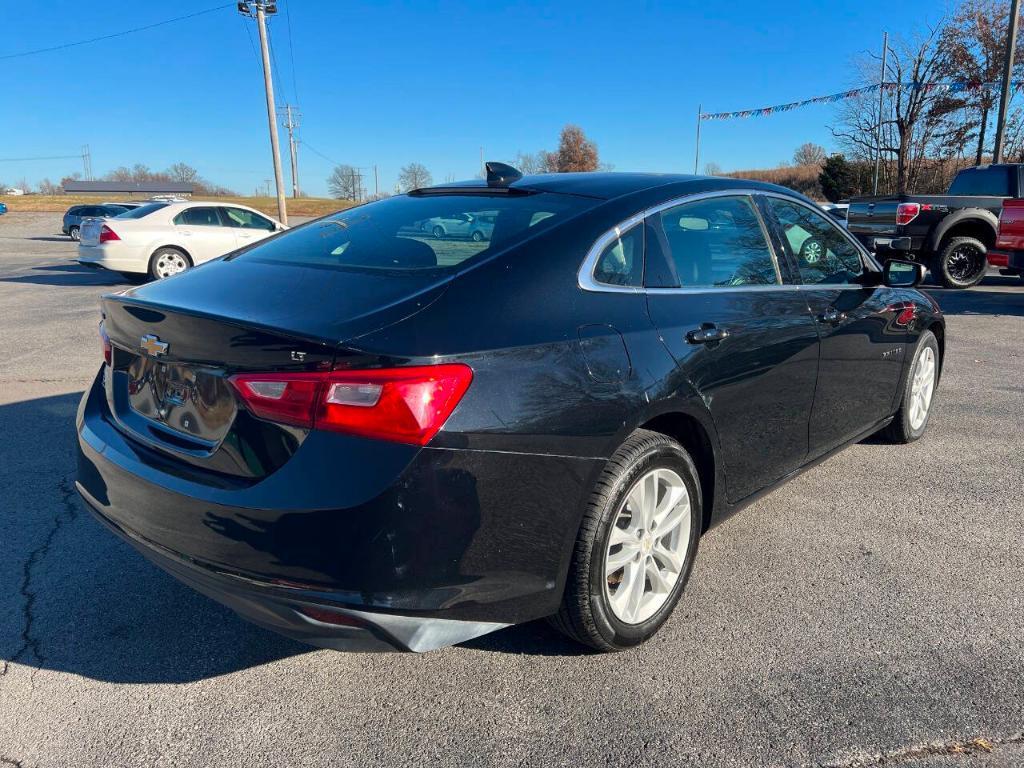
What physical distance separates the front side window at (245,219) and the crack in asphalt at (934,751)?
47.5 ft

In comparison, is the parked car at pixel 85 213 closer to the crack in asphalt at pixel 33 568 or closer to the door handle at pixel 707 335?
the crack in asphalt at pixel 33 568

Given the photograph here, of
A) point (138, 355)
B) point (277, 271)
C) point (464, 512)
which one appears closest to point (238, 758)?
point (464, 512)

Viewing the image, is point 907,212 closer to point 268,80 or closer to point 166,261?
point 166,261

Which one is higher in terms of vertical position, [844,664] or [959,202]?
[959,202]

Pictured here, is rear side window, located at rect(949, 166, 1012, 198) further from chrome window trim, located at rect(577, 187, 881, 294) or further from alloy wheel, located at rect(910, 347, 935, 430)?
chrome window trim, located at rect(577, 187, 881, 294)

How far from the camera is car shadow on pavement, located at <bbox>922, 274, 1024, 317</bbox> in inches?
408

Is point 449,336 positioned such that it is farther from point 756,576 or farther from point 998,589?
point 998,589

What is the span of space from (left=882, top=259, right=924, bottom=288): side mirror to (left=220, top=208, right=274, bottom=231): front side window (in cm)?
1272

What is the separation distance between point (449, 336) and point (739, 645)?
157 centimetres

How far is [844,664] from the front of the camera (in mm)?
2568

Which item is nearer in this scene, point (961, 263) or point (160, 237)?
point (961, 263)

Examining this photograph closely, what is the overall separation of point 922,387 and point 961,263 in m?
9.21

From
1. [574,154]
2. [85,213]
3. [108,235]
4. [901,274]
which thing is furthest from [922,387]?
[574,154]

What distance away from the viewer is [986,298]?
11570 mm
